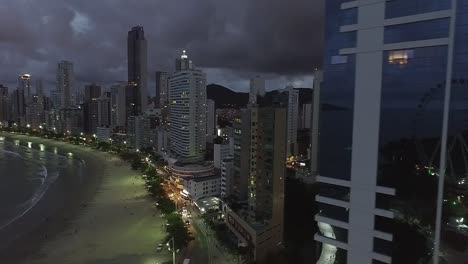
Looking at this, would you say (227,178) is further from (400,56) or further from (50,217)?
(400,56)

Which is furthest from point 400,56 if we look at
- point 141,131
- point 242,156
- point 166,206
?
point 141,131

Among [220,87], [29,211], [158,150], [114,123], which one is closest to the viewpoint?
[29,211]

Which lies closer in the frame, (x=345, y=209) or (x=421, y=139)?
(x=421, y=139)

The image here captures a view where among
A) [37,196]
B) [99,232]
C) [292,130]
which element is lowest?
[37,196]

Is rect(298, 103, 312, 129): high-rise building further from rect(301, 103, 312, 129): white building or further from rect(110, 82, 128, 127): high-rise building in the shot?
rect(110, 82, 128, 127): high-rise building

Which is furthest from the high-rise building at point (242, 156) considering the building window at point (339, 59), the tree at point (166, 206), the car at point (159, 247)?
the building window at point (339, 59)

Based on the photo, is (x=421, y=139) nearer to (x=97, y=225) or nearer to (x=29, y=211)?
(x=97, y=225)

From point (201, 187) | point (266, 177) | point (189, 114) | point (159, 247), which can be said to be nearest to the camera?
point (159, 247)

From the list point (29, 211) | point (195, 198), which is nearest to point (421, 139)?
point (195, 198)
